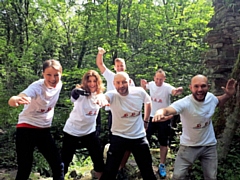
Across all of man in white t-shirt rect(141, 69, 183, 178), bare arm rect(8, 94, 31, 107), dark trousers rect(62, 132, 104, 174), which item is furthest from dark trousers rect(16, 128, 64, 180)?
man in white t-shirt rect(141, 69, 183, 178)

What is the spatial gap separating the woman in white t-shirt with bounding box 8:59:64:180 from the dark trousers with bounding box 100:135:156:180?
84 centimetres

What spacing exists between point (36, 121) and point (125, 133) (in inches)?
48.7

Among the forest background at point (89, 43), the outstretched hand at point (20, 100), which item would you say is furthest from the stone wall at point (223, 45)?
the outstretched hand at point (20, 100)

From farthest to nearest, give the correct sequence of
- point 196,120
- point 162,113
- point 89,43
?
point 89,43 → point 196,120 → point 162,113

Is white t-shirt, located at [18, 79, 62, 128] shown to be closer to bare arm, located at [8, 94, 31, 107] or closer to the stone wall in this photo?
bare arm, located at [8, 94, 31, 107]

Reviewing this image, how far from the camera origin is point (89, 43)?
1232cm

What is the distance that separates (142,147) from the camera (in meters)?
3.32

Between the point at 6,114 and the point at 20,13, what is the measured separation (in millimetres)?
8778

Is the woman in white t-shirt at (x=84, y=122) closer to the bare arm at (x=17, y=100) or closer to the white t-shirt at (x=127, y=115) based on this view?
the white t-shirt at (x=127, y=115)

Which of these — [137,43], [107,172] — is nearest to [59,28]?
[137,43]

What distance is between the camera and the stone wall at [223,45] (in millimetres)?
8484

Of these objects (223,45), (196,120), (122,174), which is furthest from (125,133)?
(223,45)

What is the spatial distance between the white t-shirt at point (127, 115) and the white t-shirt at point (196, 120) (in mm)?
536

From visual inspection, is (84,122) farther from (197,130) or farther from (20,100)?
(197,130)
